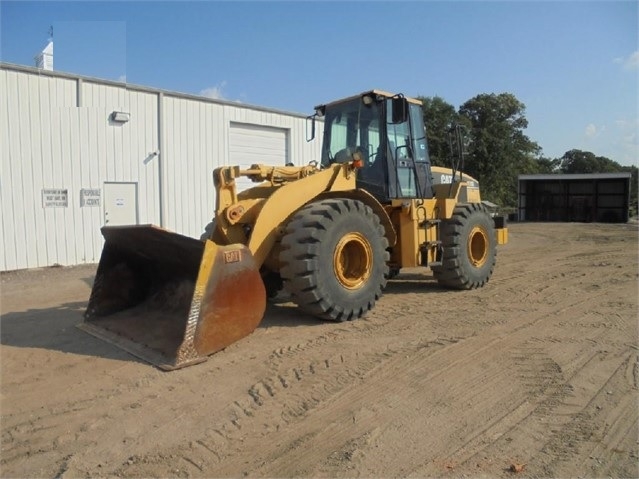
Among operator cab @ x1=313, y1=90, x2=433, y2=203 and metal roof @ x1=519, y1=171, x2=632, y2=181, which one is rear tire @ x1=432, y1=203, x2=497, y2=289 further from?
metal roof @ x1=519, y1=171, x2=632, y2=181

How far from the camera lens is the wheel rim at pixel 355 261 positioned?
19.4ft

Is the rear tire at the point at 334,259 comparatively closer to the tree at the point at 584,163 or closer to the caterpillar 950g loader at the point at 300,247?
the caterpillar 950g loader at the point at 300,247

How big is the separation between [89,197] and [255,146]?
209 inches

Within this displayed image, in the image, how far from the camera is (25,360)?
474 cm

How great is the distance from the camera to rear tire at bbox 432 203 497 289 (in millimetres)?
7625

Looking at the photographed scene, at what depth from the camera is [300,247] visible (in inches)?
208

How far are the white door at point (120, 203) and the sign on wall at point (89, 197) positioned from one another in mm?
193

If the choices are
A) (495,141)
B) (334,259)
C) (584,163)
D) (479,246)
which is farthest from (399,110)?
(584,163)

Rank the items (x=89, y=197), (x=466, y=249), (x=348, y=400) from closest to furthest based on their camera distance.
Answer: (x=348, y=400) < (x=466, y=249) < (x=89, y=197)

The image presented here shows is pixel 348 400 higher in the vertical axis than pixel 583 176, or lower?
lower

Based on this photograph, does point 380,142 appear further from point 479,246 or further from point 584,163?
point 584,163

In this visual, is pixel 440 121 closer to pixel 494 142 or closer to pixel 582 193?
pixel 494 142

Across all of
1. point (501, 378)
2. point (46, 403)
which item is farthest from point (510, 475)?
point (46, 403)

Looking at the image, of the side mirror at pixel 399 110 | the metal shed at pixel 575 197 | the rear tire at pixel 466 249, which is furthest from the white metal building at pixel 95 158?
the metal shed at pixel 575 197
